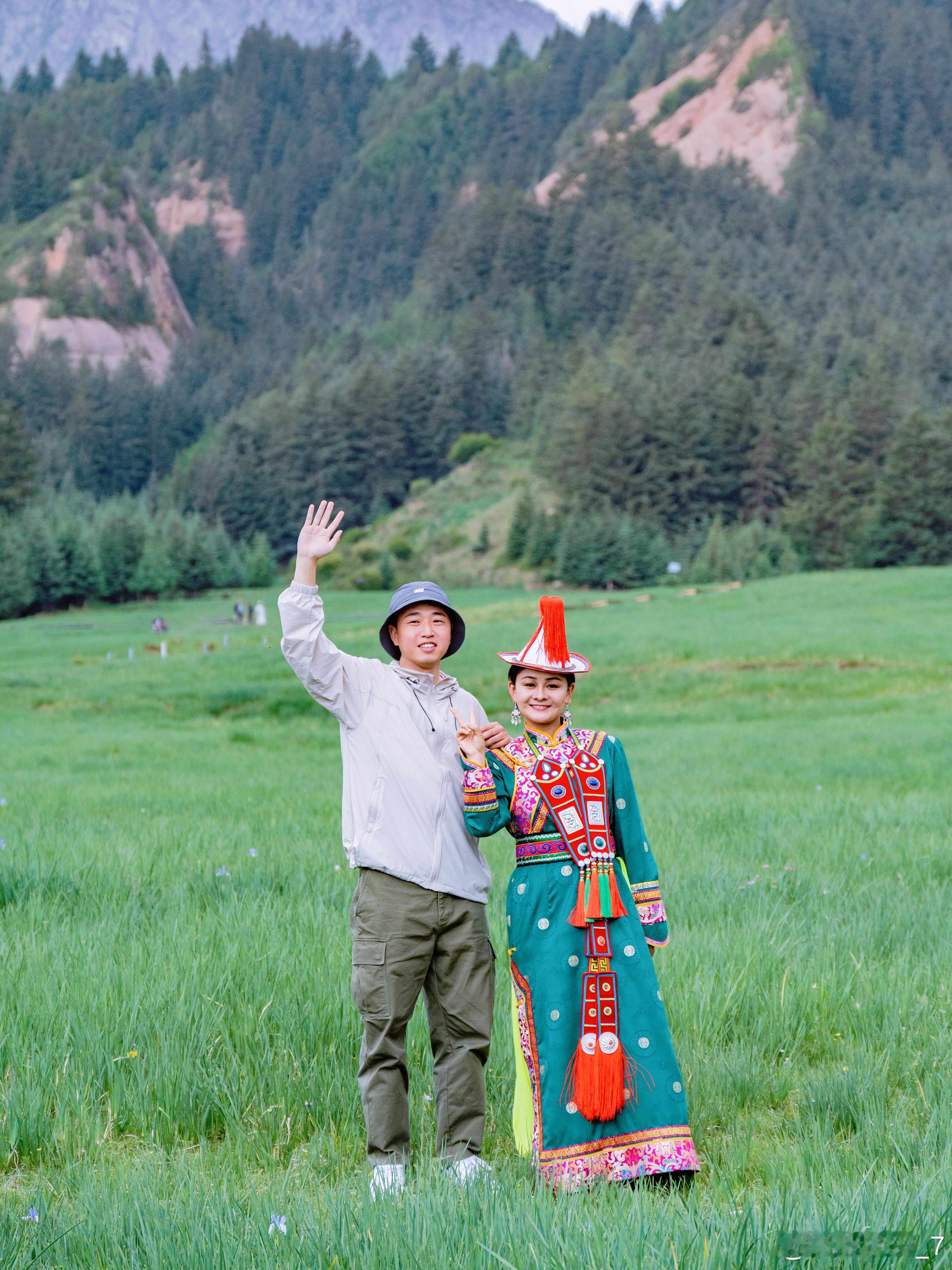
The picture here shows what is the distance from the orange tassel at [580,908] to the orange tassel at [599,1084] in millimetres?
395

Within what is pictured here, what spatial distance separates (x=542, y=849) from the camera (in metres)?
3.97

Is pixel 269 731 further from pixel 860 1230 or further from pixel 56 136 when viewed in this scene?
pixel 56 136

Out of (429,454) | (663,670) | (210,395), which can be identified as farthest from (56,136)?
(663,670)

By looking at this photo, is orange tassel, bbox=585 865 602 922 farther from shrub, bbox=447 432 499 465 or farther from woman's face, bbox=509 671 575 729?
shrub, bbox=447 432 499 465

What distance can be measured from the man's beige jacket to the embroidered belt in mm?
194

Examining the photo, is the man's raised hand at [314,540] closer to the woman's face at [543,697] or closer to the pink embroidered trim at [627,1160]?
the woman's face at [543,697]

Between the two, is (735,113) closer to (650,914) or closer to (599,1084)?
(650,914)

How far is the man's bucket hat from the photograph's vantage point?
166 inches

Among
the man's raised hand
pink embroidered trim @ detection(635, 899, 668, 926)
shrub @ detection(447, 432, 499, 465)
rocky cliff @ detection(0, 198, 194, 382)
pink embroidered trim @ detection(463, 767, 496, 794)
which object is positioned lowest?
pink embroidered trim @ detection(635, 899, 668, 926)

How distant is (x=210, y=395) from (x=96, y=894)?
14670cm

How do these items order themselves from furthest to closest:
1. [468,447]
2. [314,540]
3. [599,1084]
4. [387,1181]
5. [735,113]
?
[735,113] < [468,447] < [314,540] < [599,1084] < [387,1181]

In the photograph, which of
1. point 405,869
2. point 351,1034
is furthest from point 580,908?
point 351,1034

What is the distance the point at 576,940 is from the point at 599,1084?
46cm

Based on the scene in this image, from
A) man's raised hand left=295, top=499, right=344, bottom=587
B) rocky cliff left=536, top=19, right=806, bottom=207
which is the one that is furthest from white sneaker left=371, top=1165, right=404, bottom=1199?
rocky cliff left=536, top=19, right=806, bottom=207
